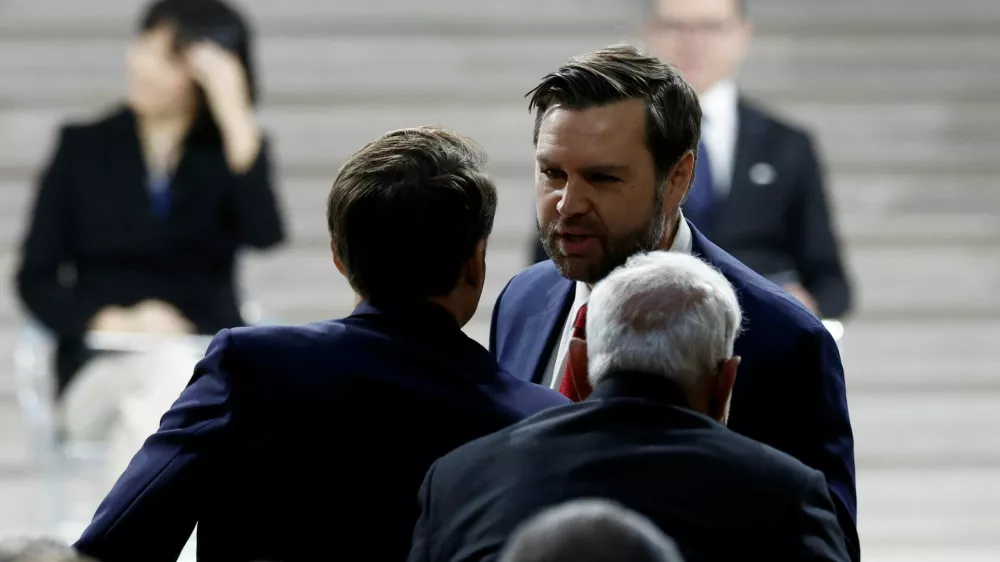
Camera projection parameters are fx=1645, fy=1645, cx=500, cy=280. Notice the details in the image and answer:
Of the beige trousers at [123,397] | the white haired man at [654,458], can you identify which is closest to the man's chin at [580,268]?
the white haired man at [654,458]

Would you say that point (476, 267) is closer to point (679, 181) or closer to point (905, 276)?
point (679, 181)

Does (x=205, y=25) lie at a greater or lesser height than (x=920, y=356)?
greater

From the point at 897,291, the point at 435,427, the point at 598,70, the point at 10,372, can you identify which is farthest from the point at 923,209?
the point at 435,427

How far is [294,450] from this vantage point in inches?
75.7

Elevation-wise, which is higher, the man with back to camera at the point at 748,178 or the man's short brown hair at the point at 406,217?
the man's short brown hair at the point at 406,217

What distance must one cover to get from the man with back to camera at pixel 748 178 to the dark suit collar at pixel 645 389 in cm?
294

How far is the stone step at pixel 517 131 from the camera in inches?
251

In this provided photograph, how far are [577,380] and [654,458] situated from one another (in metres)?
0.29

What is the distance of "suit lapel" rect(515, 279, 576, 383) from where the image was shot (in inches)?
96.1

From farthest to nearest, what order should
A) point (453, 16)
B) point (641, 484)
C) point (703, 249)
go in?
1. point (453, 16)
2. point (703, 249)
3. point (641, 484)

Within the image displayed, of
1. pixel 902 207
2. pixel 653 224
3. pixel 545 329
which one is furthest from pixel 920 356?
pixel 653 224

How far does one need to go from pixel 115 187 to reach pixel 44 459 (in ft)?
2.86

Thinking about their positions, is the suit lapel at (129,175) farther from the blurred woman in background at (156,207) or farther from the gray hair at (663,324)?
the gray hair at (663,324)

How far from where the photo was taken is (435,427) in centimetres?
195
